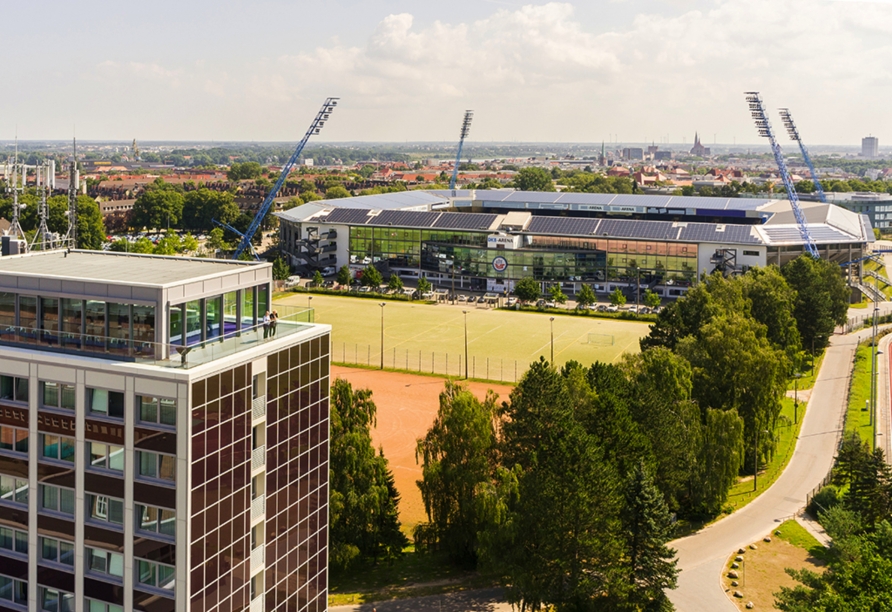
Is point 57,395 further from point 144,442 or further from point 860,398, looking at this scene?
point 860,398

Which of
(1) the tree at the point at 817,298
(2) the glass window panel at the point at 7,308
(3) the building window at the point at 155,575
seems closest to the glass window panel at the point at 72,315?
(2) the glass window panel at the point at 7,308

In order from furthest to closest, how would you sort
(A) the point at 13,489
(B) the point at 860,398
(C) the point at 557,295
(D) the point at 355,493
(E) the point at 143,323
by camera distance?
(C) the point at 557,295
(B) the point at 860,398
(D) the point at 355,493
(A) the point at 13,489
(E) the point at 143,323

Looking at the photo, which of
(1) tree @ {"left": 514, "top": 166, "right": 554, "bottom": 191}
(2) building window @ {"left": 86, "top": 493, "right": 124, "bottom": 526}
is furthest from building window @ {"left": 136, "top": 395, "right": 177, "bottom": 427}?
(1) tree @ {"left": 514, "top": 166, "right": 554, "bottom": 191}

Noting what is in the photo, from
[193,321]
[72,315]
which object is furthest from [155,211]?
[193,321]

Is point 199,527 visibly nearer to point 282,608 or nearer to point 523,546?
point 282,608

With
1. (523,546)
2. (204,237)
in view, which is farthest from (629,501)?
(204,237)

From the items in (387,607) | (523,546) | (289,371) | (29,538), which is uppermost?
(289,371)
